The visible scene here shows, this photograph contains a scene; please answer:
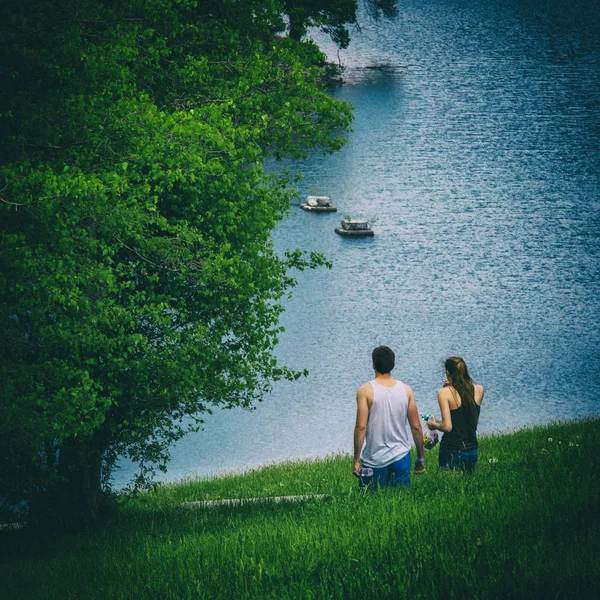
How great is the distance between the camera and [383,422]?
816 cm

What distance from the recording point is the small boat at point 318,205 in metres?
54.2

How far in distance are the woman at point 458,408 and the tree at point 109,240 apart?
3431mm

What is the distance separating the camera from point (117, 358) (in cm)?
1078

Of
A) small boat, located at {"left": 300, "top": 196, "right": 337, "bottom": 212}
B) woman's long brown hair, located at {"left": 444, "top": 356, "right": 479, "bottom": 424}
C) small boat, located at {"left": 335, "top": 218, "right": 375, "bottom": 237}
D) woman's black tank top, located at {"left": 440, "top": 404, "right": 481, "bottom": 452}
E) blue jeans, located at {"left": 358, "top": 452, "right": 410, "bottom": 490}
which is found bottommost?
blue jeans, located at {"left": 358, "top": 452, "right": 410, "bottom": 490}

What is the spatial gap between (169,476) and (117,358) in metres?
15.8

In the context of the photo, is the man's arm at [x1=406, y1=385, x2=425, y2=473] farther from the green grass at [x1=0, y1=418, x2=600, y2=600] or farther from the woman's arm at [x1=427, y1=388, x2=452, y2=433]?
the woman's arm at [x1=427, y1=388, x2=452, y2=433]

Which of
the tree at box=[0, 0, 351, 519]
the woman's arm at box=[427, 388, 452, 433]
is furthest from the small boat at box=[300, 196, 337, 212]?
the woman's arm at box=[427, 388, 452, 433]

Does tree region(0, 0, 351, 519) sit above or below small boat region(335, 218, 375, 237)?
below

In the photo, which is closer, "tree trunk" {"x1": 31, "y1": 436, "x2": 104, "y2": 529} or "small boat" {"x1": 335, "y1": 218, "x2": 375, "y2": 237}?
"tree trunk" {"x1": 31, "y1": 436, "x2": 104, "y2": 529}

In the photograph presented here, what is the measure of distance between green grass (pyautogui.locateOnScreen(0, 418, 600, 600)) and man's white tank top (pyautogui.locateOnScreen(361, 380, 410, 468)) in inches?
17.2

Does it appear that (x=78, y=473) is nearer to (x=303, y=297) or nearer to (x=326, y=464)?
(x=326, y=464)

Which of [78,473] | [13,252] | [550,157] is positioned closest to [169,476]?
[78,473]

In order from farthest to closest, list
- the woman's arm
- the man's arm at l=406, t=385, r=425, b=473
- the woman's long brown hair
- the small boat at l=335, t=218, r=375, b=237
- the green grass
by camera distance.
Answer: the small boat at l=335, t=218, r=375, b=237
the woman's long brown hair
the woman's arm
the man's arm at l=406, t=385, r=425, b=473
the green grass

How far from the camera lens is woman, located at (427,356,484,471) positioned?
9.24 m
